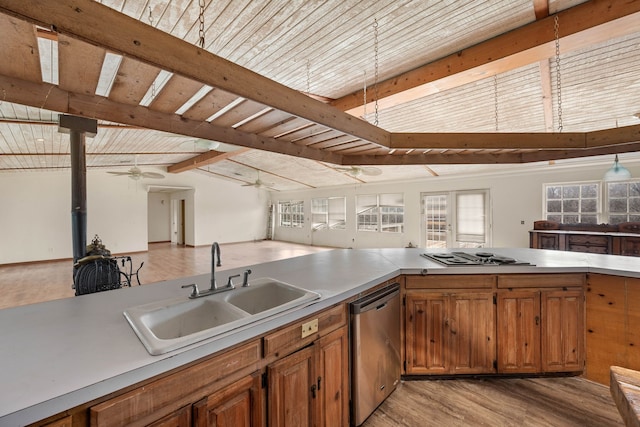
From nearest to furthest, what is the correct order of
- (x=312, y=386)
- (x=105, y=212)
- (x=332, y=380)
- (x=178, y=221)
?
(x=312, y=386)
(x=332, y=380)
(x=105, y=212)
(x=178, y=221)

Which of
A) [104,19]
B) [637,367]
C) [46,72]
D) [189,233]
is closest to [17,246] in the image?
[189,233]

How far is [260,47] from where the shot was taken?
2.52 m

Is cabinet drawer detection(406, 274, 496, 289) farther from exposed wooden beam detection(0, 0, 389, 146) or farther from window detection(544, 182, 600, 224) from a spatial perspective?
window detection(544, 182, 600, 224)

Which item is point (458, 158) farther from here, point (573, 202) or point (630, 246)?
point (573, 202)

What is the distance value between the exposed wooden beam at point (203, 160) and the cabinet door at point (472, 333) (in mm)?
5543

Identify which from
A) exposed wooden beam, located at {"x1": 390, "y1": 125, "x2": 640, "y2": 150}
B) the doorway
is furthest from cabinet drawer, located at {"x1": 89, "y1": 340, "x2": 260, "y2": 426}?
the doorway

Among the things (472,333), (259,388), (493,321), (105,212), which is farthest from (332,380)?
(105,212)

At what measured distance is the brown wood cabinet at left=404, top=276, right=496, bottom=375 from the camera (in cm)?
219

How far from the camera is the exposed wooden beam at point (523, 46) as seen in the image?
6.71 feet

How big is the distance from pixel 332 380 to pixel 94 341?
1.18 metres

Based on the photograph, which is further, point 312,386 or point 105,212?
point 105,212

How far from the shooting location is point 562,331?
7.22 feet

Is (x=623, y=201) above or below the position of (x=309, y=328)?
above

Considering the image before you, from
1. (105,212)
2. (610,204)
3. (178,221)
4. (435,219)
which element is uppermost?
(610,204)
